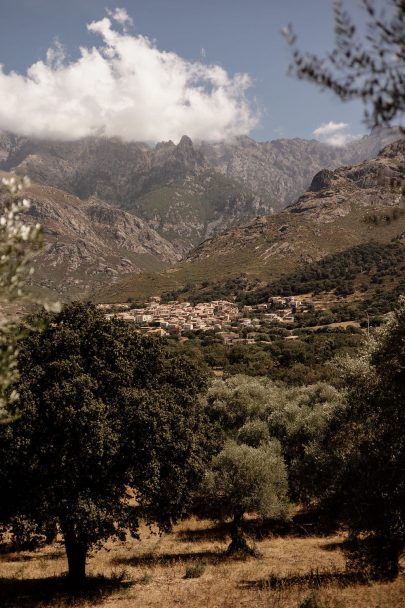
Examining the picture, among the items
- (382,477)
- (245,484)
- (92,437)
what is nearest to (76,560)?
(92,437)

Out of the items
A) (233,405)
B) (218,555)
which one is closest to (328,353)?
(233,405)

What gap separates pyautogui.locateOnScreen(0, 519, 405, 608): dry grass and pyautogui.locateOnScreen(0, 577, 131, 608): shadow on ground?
42 mm

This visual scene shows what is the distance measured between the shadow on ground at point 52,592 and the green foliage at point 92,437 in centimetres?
109

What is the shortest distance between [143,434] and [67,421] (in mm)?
3499

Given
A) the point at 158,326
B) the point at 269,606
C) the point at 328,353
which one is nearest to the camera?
the point at 269,606

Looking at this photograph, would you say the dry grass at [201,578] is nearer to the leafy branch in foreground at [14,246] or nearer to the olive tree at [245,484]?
the olive tree at [245,484]

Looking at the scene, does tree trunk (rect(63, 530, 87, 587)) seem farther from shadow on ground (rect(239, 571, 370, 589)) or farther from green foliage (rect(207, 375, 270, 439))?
green foliage (rect(207, 375, 270, 439))

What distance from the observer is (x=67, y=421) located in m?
18.6

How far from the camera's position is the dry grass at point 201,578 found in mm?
17734

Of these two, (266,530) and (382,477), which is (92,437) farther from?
(266,530)

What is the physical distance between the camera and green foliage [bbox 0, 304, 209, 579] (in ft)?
61.0

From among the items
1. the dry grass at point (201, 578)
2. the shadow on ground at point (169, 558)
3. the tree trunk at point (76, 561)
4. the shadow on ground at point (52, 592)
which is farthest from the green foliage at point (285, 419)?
the shadow on ground at point (52, 592)

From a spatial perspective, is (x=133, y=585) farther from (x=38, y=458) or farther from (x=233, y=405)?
(x=233, y=405)

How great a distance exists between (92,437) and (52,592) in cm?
862
